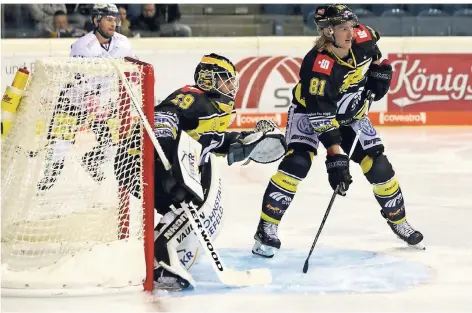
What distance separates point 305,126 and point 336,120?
133 mm

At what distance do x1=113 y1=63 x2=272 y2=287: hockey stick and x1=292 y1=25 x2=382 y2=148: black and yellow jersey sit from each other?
648 millimetres

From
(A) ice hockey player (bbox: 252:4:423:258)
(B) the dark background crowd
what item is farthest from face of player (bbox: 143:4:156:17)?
(A) ice hockey player (bbox: 252:4:423:258)

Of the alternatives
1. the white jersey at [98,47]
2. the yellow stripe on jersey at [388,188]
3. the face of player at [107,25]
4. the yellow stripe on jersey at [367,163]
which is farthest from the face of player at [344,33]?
the face of player at [107,25]

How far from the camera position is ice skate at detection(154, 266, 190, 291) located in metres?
3.52

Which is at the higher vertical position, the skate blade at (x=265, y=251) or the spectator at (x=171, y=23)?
the spectator at (x=171, y=23)

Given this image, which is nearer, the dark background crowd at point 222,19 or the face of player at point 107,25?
the face of player at point 107,25

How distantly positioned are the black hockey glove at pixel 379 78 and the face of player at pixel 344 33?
0.28m

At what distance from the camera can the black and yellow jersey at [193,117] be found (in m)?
3.45

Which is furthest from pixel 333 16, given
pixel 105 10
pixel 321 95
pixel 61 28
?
pixel 61 28

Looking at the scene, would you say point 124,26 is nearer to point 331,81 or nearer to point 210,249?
point 331,81

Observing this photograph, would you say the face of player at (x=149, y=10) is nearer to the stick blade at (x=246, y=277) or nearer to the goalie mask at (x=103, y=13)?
the goalie mask at (x=103, y=13)

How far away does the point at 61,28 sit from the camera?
819 centimetres

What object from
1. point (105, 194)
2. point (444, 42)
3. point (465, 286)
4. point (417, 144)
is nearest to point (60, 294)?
point (105, 194)

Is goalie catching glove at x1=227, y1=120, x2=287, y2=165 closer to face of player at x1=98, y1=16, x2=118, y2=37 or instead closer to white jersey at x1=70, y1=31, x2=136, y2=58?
white jersey at x1=70, y1=31, x2=136, y2=58
